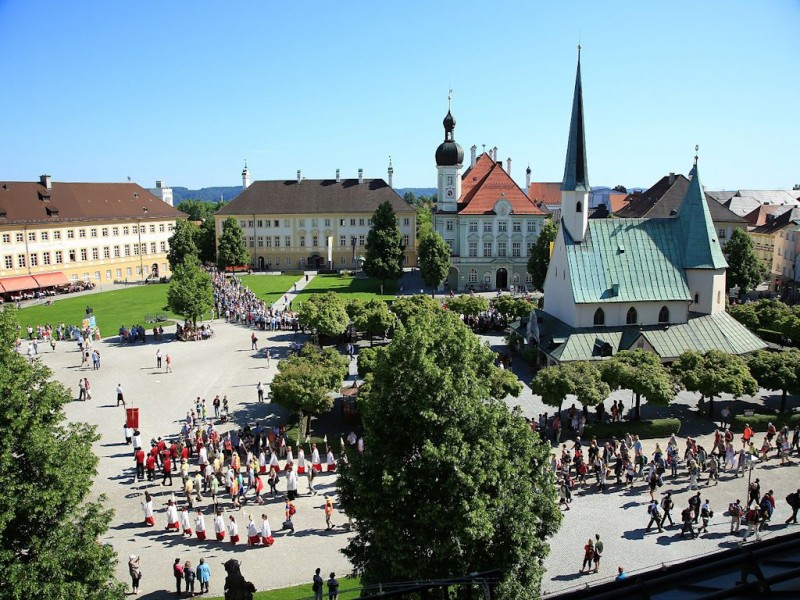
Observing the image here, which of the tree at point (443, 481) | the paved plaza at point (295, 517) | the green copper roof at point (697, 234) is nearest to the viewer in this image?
the tree at point (443, 481)

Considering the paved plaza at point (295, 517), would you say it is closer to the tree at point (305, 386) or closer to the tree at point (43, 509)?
the tree at point (305, 386)

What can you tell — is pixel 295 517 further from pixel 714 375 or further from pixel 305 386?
pixel 714 375

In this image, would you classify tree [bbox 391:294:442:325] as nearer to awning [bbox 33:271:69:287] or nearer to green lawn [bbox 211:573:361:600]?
green lawn [bbox 211:573:361:600]

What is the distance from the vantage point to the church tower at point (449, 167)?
73.2 metres

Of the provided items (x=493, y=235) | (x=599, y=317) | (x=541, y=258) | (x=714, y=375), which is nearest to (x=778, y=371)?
(x=714, y=375)

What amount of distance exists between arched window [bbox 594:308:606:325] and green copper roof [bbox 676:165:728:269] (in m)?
6.29

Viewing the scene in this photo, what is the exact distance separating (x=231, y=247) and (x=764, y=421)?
63548 millimetres

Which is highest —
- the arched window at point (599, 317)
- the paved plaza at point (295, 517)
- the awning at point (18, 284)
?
the awning at point (18, 284)

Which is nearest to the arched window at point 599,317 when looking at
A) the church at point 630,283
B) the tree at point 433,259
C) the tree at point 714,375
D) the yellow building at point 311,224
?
the church at point 630,283

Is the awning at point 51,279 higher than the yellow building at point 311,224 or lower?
lower

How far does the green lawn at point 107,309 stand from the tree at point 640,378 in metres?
32.7

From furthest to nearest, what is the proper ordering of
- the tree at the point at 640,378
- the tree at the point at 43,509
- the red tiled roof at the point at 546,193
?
the red tiled roof at the point at 546,193
the tree at the point at 640,378
the tree at the point at 43,509

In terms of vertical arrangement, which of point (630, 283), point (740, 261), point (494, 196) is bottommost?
point (630, 283)

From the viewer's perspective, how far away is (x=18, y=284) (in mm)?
66812
